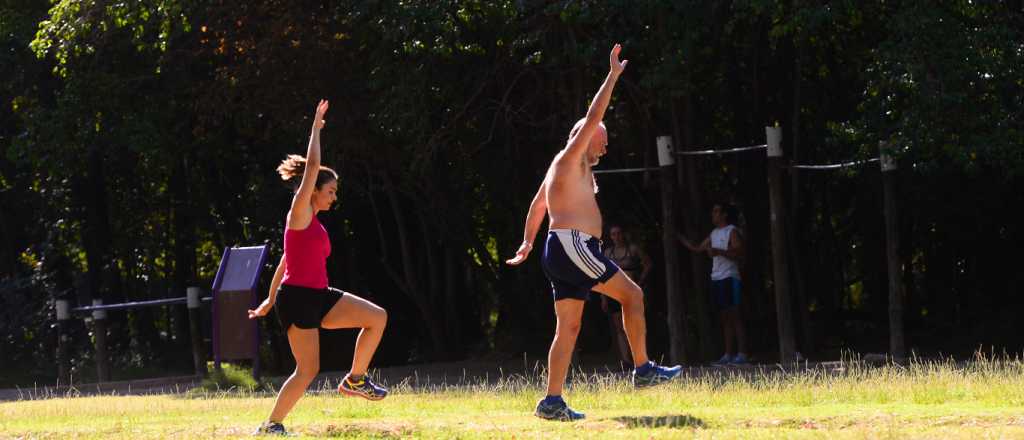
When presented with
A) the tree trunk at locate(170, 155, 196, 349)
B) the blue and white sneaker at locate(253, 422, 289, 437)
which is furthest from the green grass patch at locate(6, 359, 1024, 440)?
the tree trunk at locate(170, 155, 196, 349)

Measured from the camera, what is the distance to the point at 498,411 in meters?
9.96

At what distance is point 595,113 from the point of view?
336 inches

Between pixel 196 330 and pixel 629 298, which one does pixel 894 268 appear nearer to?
pixel 629 298

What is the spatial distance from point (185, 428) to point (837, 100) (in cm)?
1081

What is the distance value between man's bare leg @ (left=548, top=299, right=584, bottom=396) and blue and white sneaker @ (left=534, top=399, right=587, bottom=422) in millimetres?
63

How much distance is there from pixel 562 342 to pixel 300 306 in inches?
57.8

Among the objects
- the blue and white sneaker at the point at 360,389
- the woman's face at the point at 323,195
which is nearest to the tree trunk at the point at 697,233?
the blue and white sneaker at the point at 360,389

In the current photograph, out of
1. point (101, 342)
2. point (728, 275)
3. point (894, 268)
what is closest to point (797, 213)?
point (728, 275)

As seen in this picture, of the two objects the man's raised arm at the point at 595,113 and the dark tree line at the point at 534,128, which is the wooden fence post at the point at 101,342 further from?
the man's raised arm at the point at 595,113

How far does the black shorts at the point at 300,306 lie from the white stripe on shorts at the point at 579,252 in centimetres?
136

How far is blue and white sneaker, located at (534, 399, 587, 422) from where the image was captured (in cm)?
870

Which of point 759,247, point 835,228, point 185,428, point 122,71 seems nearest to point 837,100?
point 759,247

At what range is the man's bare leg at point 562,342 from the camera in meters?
8.78

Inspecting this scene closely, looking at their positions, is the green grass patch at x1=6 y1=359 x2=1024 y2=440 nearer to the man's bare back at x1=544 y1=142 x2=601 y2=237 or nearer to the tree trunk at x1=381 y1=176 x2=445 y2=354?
the man's bare back at x1=544 y1=142 x2=601 y2=237
